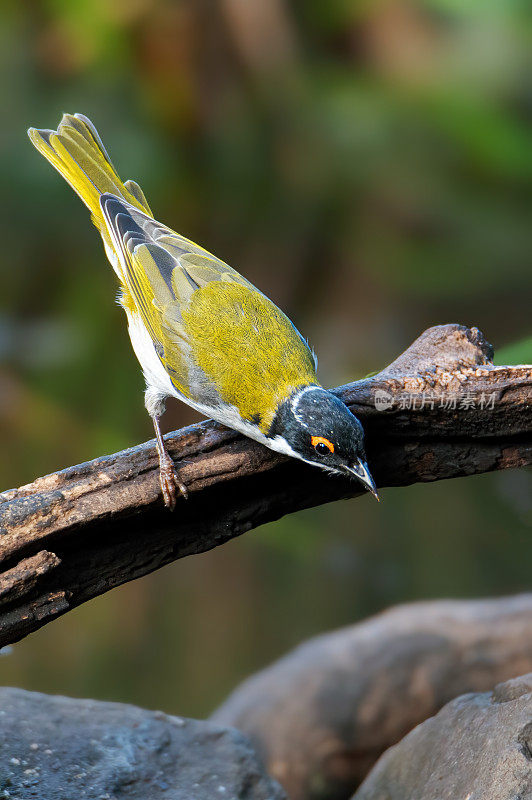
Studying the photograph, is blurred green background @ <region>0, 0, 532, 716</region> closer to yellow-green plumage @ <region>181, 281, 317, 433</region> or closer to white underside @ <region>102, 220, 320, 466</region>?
white underside @ <region>102, 220, 320, 466</region>

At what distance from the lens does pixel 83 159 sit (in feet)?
9.20

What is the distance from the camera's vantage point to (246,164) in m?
5.07

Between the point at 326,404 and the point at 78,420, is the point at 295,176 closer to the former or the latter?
the point at 78,420

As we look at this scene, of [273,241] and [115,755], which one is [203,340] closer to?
[115,755]

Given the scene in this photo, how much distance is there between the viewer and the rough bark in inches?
112

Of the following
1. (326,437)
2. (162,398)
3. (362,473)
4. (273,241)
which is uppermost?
(273,241)

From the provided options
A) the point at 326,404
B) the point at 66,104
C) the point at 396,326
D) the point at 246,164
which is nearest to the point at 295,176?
the point at 246,164

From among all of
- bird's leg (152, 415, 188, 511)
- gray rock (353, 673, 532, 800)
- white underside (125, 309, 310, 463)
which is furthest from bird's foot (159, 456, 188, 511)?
gray rock (353, 673, 532, 800)

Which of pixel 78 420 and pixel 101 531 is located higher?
pixel 78 420

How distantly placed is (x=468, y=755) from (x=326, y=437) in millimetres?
758

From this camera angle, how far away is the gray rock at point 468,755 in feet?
5.51

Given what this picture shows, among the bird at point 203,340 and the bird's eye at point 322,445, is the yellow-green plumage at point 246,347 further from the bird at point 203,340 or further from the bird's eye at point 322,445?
the bird's eye at point 322,445

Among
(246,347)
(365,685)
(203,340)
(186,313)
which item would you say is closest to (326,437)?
(246,347)

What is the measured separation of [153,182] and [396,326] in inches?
67.7
